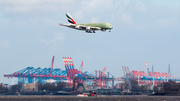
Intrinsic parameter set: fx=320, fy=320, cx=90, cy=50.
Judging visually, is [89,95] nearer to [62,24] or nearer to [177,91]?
[62,24]

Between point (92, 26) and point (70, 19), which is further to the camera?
point (70, 19)

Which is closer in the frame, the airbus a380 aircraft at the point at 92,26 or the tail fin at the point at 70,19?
the airbus a380 aircraft at the point at 92,26

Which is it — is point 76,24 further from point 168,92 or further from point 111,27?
point 168,92

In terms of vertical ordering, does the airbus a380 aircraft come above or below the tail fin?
below

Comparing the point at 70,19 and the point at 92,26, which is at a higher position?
the point at 70,19

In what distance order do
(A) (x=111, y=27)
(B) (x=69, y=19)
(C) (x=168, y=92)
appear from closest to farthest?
1. (A) (x=111, y=27)
2. (B) (x=69, y=19)
3. (C) (x=168, y=92)

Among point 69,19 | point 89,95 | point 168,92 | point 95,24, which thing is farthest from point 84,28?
point 168,92

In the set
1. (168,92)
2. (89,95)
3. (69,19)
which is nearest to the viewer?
(69,19)

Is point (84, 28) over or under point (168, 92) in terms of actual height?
over

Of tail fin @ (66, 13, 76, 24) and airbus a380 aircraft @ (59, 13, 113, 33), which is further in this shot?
tail fin @ (66, 13, 76, 24)

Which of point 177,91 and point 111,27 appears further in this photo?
point 177,91

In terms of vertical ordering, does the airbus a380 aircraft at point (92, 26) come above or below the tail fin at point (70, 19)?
below
